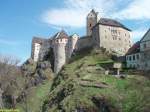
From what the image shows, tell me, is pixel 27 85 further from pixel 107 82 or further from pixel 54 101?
pixel 107 82

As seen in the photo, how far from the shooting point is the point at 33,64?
144 m

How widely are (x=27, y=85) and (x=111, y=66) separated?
117 feet

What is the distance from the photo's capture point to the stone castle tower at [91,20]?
13612 centimetres

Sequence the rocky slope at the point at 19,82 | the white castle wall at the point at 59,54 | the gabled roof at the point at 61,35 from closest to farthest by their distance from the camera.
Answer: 1. the rocky slope at the point at 19,82
2. the white castle wall at the point at 59,54
3. the gabled roof at the point at 61,35

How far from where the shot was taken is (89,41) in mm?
131000

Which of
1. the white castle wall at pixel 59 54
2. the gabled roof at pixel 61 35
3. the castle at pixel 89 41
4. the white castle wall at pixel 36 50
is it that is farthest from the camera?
the white castle wall at pixel 36 50

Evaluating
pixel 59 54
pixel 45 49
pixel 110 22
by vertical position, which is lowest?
pixel 59 54

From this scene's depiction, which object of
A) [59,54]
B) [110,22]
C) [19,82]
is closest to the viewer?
[110,22]

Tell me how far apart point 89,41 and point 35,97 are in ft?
88.8

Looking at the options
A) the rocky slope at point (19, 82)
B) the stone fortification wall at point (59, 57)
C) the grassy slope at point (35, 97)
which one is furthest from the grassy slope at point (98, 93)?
the stone fortification wall at point (59, 57)

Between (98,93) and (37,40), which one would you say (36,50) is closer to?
(37,40)

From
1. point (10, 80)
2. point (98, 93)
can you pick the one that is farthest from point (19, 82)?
point (98, 93)

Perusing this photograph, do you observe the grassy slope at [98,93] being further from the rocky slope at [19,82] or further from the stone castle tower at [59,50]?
the stone castle tower at [59,50]

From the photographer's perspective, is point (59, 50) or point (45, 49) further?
point (45, 49)
